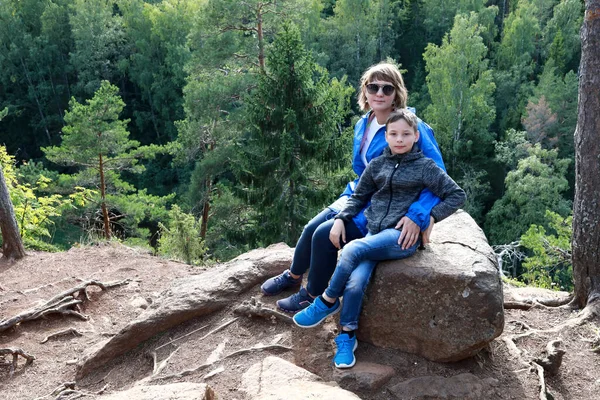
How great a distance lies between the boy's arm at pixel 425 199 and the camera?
2955mm

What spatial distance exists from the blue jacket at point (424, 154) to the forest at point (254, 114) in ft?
10.8

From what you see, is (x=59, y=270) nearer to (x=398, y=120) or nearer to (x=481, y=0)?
(x=398, y=120)

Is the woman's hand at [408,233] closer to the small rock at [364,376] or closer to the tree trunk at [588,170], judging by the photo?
the small rock at [364,376]

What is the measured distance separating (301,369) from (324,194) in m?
8.04

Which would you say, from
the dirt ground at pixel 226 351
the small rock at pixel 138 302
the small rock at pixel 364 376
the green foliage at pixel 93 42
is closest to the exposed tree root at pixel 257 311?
the dirt ground at pixel 226 351

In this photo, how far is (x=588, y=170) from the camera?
3.86 metres

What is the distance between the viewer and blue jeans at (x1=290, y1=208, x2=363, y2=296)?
10.5ft

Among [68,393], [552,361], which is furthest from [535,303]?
[68,393]

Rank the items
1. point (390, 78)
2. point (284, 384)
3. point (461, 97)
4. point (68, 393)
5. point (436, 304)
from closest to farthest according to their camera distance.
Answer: point (284, 384)
point (436, 304)
point (390, 78)
point (68, 393)
point (461, 97)

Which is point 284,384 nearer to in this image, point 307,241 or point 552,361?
point 307,241

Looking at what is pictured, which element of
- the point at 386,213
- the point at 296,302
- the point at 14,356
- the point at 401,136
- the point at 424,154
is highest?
the point at 401,136

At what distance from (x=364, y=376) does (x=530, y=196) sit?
65.1 feet

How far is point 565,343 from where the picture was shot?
11.6ft

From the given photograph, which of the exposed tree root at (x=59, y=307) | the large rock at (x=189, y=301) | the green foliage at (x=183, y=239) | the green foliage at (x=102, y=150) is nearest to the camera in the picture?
the large rock at (x=189, y=301)
